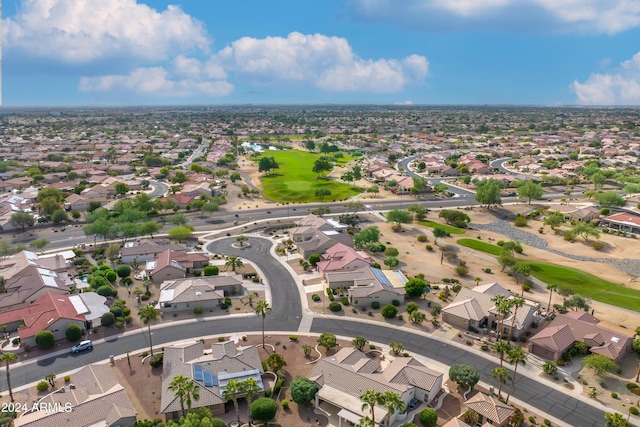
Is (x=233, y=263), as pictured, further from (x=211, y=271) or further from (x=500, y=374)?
(x=500, y=374)

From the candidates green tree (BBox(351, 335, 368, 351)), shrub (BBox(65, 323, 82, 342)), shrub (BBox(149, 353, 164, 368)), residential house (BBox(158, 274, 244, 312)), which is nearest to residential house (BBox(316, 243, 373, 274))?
residential house (BBox(158, 274, 244, 312))

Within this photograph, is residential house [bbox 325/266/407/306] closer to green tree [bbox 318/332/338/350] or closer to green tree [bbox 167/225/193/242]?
green tree [bbox 318/332/338/350]

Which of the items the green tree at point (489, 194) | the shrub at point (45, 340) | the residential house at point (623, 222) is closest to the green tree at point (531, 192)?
the green tree at point (489, 194)

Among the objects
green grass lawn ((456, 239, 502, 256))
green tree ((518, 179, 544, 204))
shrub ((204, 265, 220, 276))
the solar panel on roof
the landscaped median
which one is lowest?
the landscaped median

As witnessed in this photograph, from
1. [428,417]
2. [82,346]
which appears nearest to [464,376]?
[428,417]

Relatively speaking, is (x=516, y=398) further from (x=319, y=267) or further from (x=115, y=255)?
(x=115, y=255)

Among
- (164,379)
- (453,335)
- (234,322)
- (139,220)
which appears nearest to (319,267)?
(234,322)
